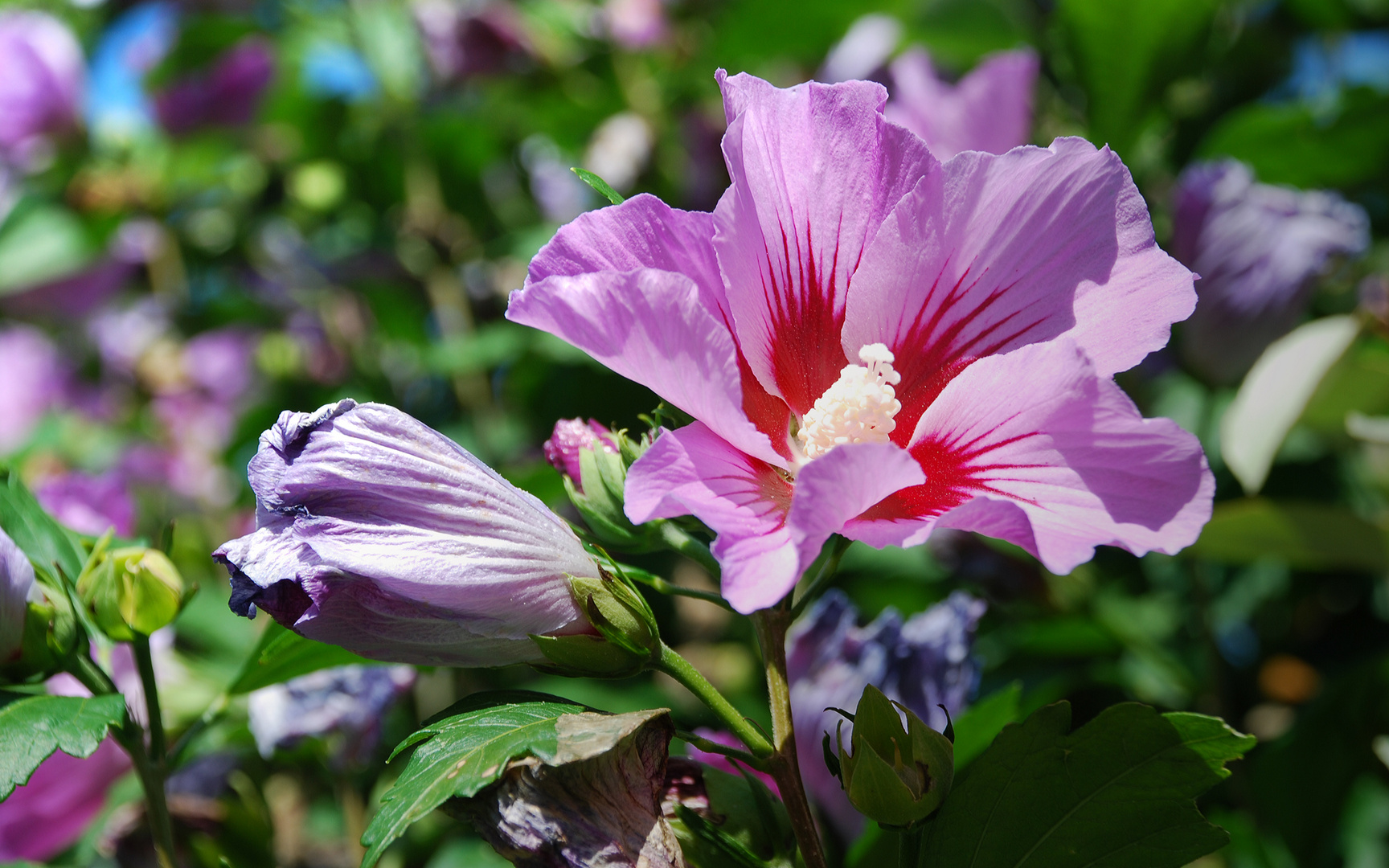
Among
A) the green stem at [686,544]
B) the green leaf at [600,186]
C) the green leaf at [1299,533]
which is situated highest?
the green leaf at [600,186]

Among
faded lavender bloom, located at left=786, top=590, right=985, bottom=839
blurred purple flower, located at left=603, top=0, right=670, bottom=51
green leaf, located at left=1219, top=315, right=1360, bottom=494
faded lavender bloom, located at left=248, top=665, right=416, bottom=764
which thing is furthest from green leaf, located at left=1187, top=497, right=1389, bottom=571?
blurred purple flower, located at left=603, top=0, right=670, bottom=51

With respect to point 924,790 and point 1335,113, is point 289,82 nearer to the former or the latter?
point 1335,113

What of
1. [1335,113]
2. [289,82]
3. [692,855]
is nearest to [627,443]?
[692,855]

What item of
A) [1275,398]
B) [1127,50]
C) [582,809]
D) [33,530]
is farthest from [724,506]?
[1127,50]

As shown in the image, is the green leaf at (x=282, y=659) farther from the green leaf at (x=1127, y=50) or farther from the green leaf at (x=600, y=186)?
the green leaf at (x=1127, y=50)

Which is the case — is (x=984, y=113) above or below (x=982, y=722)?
above

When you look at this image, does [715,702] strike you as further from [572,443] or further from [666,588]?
[572,443]

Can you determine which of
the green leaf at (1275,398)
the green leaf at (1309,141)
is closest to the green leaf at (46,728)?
the green leaf at (1275,398)
